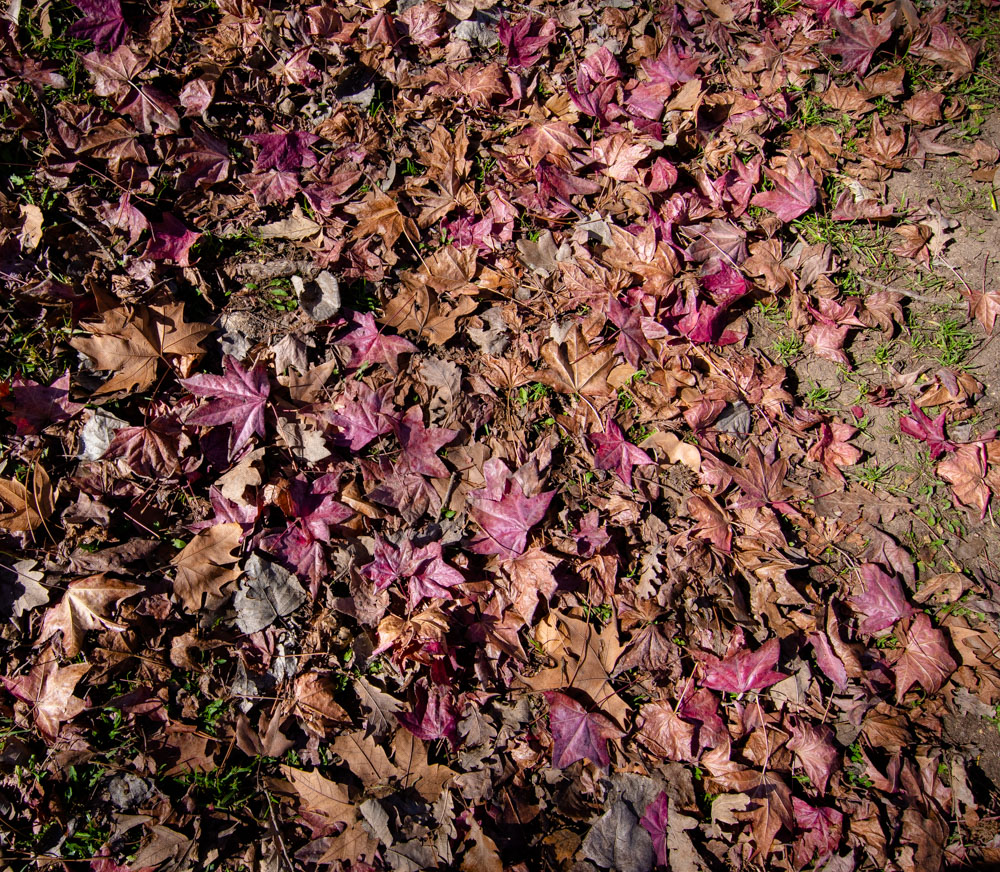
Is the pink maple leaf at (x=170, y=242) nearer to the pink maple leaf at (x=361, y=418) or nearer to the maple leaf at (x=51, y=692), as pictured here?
the pink maple leaf at (x=361, y=418)

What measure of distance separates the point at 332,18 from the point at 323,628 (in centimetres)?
278

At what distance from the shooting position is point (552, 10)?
303 centimetres

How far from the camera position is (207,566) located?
2.21 metres

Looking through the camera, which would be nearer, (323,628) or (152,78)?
(323,628)

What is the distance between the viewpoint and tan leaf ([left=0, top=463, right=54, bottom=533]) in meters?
2.20

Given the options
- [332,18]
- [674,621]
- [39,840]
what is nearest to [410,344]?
[674,621]

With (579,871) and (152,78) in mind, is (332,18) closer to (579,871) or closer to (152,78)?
(152,78)

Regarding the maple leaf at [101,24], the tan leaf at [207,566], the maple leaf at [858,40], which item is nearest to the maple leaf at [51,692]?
the tan leaf at [207,566]

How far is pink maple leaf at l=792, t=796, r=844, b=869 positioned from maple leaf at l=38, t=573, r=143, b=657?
2.53 metres

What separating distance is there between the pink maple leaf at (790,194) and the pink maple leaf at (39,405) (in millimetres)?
3117

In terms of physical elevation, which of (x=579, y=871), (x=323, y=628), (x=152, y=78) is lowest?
(x=579, y=871)

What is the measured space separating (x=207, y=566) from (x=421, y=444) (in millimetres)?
914

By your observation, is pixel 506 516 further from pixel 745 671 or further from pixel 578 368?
pixel 745 671

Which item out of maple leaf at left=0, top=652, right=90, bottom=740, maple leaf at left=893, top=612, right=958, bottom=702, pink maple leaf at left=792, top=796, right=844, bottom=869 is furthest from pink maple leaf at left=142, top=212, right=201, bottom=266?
maple leaf at left=893, top=612, right=958, bottom=702
